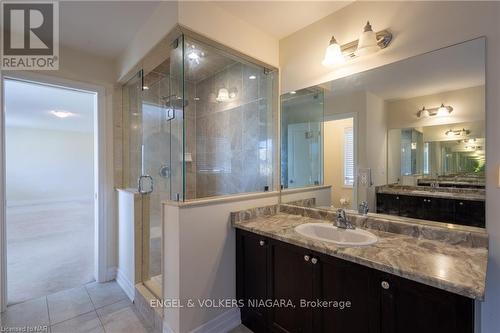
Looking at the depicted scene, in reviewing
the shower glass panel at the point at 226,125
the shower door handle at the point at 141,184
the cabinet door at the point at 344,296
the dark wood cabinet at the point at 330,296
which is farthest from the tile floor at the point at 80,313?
the cabinet door at the point at 344,296

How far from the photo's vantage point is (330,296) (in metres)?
1.35

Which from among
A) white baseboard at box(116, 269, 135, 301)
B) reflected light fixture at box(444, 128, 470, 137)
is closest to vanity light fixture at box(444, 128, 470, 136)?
reflected light fixture at box(444, 128, 470, 137)

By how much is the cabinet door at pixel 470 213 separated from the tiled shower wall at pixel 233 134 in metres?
1.39

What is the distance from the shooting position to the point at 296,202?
7.30 feet

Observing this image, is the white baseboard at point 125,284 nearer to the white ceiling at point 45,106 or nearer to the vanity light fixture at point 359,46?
the white ceiling at point 45,106

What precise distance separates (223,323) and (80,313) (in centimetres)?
131

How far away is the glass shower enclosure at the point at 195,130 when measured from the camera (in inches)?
77.7

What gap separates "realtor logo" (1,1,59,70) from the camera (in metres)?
1.83

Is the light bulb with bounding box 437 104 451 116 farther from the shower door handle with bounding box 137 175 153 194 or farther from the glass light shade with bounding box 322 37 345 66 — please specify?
the shower door handle with bounding box 137 175 153 194

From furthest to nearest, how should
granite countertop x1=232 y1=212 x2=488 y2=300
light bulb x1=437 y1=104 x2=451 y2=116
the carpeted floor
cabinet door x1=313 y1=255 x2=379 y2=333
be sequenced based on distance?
the carpeted floor < light bulb x1=437 y1=104 x2=451 y2=116 < cabinet door x1=313 y1=255 x2=379 y2=333 < granite countertop x1=232 y1=212 x2=488 y2=300

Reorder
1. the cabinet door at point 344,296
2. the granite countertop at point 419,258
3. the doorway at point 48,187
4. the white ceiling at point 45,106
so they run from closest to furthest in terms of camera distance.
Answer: the granite countertop at point 419,258 → the cabinet door at point 344,296 → the doorway at point 48,187 → the white ceiling at point 45,106

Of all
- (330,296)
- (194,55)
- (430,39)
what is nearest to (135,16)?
(194,55)

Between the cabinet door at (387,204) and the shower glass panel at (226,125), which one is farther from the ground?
the shower glass panel at (226,125)

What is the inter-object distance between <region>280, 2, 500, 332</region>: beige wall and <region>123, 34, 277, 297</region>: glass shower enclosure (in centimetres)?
52
